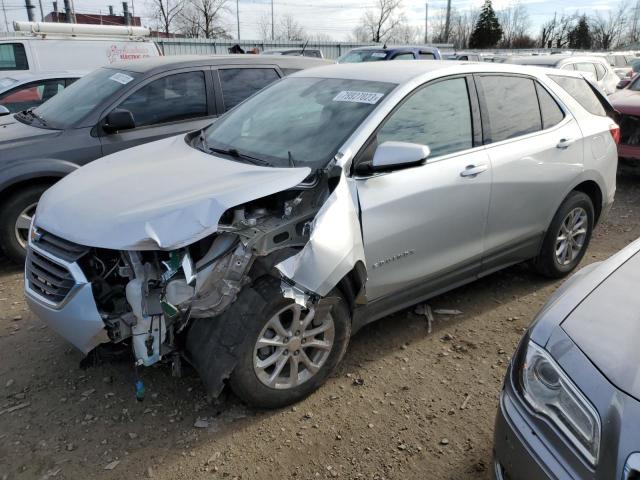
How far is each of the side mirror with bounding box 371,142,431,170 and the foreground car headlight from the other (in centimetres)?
131

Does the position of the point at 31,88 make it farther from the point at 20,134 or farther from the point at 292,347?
the point at 292,347

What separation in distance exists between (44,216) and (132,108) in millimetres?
2565

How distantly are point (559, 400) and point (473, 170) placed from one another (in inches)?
76.1

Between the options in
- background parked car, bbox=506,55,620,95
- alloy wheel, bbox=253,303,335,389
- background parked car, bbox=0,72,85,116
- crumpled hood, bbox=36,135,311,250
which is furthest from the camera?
background parked car, bbox=506,55,620,95

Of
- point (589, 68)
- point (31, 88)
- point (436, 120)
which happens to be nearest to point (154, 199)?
point (436, 120)

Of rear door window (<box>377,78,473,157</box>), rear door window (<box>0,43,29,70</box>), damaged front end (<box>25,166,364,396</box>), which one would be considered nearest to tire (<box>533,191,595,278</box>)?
rear door window (<box>377,78,473,157</box>)

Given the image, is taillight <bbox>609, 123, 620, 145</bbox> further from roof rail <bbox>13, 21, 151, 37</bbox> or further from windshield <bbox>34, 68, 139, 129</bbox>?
roof rail <bbox>13, 21, 151, 37</bbox>

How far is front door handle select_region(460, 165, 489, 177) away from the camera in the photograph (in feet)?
11.0

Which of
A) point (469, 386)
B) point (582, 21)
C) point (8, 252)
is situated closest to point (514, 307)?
point (469, 386)

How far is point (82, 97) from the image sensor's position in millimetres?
5301

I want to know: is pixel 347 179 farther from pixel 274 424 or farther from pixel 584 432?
pixel 584 432

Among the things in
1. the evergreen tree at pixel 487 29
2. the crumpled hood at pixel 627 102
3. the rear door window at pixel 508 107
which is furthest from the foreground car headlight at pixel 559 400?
the evergreen tree at pixel 487 29

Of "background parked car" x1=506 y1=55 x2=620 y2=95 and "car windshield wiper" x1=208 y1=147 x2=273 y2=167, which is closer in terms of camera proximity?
"car windshield wiper" x1=208 y1=147 x2=273 y2=167

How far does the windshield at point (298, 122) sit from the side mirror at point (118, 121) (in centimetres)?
135
